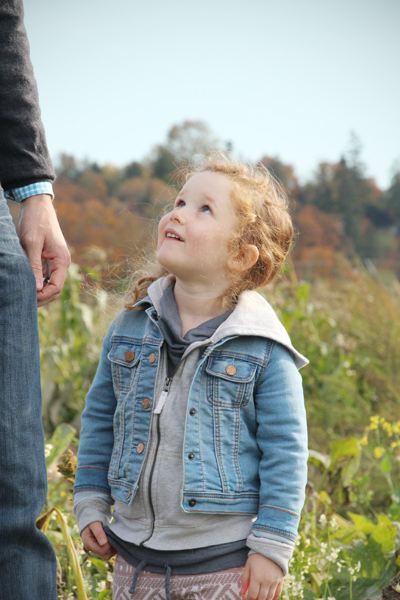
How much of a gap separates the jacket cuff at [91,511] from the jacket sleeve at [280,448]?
416 millimetres

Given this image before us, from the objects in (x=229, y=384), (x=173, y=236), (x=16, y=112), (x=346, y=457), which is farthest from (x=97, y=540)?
(x=346, y=457)

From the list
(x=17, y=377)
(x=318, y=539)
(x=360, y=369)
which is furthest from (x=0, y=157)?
(x=360, y=369)

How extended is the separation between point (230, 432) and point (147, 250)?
26.3 inches

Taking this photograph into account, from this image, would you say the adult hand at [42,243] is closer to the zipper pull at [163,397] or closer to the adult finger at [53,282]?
the adult finger at [53,282]

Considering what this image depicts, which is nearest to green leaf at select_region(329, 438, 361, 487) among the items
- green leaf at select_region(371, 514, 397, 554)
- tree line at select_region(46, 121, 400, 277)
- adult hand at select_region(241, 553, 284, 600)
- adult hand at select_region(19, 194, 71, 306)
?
green leaf at select_region(371, 514, 397, 554)

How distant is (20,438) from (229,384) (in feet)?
1.58

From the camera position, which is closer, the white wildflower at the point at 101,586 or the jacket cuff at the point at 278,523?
the jacket cuff at the point at 278,523

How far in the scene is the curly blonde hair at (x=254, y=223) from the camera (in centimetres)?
146

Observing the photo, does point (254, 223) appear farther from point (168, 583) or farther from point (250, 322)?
A: point (168, 583)

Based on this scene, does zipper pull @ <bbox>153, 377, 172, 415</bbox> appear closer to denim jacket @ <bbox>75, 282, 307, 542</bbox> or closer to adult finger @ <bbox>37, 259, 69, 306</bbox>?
denim jacket @ <bbox>75, 282, 307, 542</bbox>

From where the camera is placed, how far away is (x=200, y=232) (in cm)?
141

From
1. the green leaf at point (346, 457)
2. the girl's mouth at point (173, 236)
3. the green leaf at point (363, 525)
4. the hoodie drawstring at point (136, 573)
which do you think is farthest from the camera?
the green leaf at point (346, 457)

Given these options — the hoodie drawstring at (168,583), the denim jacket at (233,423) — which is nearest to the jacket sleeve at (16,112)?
the denim jacket at (233,423)

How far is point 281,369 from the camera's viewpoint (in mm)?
1352
